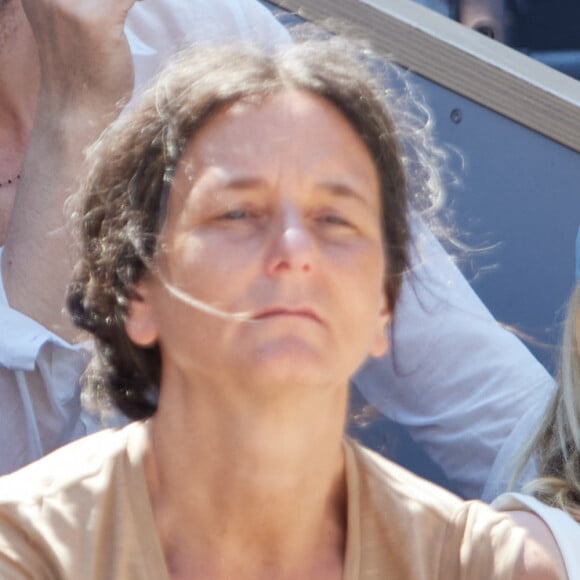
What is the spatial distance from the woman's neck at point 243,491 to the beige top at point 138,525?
0.03 metres

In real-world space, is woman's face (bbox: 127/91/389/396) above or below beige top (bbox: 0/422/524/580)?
above

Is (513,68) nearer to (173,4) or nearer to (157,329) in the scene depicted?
(173,4)

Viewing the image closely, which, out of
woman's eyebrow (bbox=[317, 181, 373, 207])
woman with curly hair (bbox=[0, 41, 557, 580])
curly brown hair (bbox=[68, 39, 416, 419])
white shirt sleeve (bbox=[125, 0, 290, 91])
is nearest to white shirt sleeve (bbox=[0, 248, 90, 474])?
curly brown hair (bbox=[68, 39, 416, 419])

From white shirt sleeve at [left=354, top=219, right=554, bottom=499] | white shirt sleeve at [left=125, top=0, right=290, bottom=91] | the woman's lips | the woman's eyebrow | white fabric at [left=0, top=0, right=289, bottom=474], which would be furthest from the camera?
white shirt sleeve at [left=125, top=0, right=290, bottom=91]

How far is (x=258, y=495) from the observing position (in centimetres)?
145

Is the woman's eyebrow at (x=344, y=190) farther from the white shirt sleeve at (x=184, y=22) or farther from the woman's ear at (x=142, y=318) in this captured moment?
the white shirt sleeve at (x=184, y=22)

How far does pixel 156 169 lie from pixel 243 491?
0.37m

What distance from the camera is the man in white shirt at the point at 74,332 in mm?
2010

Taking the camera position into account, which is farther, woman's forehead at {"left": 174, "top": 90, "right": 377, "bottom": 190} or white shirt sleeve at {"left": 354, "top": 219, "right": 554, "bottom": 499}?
white shirt sleeve at {"left": 354, "top": 219, "right": 554, "bottom": 499}

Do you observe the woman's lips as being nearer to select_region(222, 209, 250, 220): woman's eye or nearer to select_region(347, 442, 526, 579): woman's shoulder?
select_region(222, 209, 250, 220): woman's eye

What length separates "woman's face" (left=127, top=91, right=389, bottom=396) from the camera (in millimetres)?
1354

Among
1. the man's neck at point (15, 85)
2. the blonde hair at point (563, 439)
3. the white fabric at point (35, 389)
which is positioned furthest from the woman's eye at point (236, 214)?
the man's neck at point (15, 85)

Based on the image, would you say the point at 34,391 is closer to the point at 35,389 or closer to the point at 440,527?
the point at 35,389

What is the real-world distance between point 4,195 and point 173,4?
0.43m
